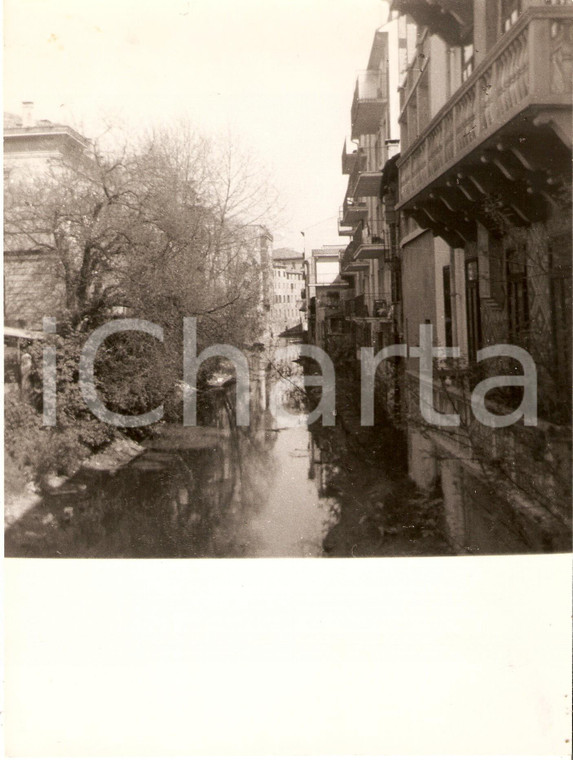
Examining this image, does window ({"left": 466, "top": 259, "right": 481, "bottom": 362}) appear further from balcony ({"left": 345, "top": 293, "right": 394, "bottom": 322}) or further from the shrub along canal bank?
balcony ({"left": 345, "top": 293, "right": 394, "bottom": 322})

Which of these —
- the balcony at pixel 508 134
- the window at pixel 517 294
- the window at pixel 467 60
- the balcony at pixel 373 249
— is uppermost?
the window at pixel 467 60

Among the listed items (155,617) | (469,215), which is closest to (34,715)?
(155,617)

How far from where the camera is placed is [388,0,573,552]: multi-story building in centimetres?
398

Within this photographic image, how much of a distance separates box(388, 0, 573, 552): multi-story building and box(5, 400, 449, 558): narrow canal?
0.50 m

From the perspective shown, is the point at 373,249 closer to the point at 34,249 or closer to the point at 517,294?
the point at 34,249

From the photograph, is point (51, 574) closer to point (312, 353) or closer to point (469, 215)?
point (469, 215)

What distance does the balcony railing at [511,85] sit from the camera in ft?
13.0

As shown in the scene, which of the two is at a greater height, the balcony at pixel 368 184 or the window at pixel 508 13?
the balcony at pixel 368 184

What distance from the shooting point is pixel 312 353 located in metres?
10.4

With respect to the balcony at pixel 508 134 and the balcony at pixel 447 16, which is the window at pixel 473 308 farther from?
the balcony at pixel 447 16

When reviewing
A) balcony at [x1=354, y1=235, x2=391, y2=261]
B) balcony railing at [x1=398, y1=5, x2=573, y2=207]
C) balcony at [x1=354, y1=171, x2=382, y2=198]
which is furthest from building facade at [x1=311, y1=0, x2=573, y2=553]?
balcony at [x1=354, y1=235, x2=391, y2=261]

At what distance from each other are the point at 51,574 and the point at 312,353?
717 centimetres

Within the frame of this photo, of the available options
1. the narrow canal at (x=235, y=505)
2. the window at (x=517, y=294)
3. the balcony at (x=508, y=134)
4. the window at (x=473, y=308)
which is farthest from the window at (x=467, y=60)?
the narrow canal at (x=235, y=505)

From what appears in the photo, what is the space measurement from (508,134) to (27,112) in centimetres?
341
